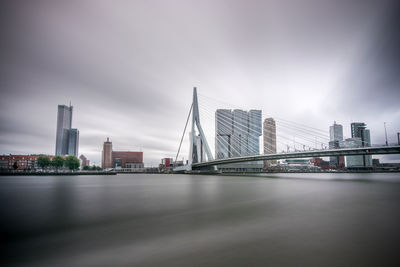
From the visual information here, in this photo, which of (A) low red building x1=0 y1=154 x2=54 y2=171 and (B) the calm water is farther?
(A) low red building x1=0 y1=154 x2=54 y2=171

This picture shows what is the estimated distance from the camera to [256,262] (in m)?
4.05

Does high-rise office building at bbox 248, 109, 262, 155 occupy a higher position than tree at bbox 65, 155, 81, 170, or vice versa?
high-rise office building at bbox 248, 109, 262, 155

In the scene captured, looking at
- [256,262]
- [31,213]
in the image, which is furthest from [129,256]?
[31,213]

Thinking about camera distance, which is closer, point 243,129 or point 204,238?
point 204,238

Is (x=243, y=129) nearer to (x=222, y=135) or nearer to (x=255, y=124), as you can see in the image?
(x=255, y=124)

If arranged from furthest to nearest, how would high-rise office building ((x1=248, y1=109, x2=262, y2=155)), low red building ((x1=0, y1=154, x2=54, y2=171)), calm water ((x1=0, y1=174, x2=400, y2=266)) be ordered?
1. low red building ((x1=0, y1=154, x2=54, y2=171))
2. high-rise office building ((x1=248, y1=109, x2=262, y2=155))
3. calm water ((x1=0, y1=174, x2=400, y2=266))

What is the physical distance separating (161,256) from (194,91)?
54.3 m

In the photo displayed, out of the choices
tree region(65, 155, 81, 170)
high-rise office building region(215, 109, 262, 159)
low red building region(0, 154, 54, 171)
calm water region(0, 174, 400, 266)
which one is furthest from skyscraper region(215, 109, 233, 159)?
low red building region(0, 154, 54, 171)

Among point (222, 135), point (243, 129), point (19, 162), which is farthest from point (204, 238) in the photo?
point (19, 162)

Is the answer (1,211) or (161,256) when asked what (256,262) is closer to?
(161,256)

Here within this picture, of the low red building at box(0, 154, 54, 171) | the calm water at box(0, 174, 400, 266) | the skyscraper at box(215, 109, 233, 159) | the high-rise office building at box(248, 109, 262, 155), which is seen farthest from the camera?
the low red building at box(0, 154, 54, 171)

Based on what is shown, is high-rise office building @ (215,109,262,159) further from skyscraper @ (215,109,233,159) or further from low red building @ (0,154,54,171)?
low red building @ (0,154,54,171)

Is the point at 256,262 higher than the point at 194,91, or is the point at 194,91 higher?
the point at 194,91

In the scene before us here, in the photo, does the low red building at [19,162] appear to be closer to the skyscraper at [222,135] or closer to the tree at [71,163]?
the tree at [71,163]
